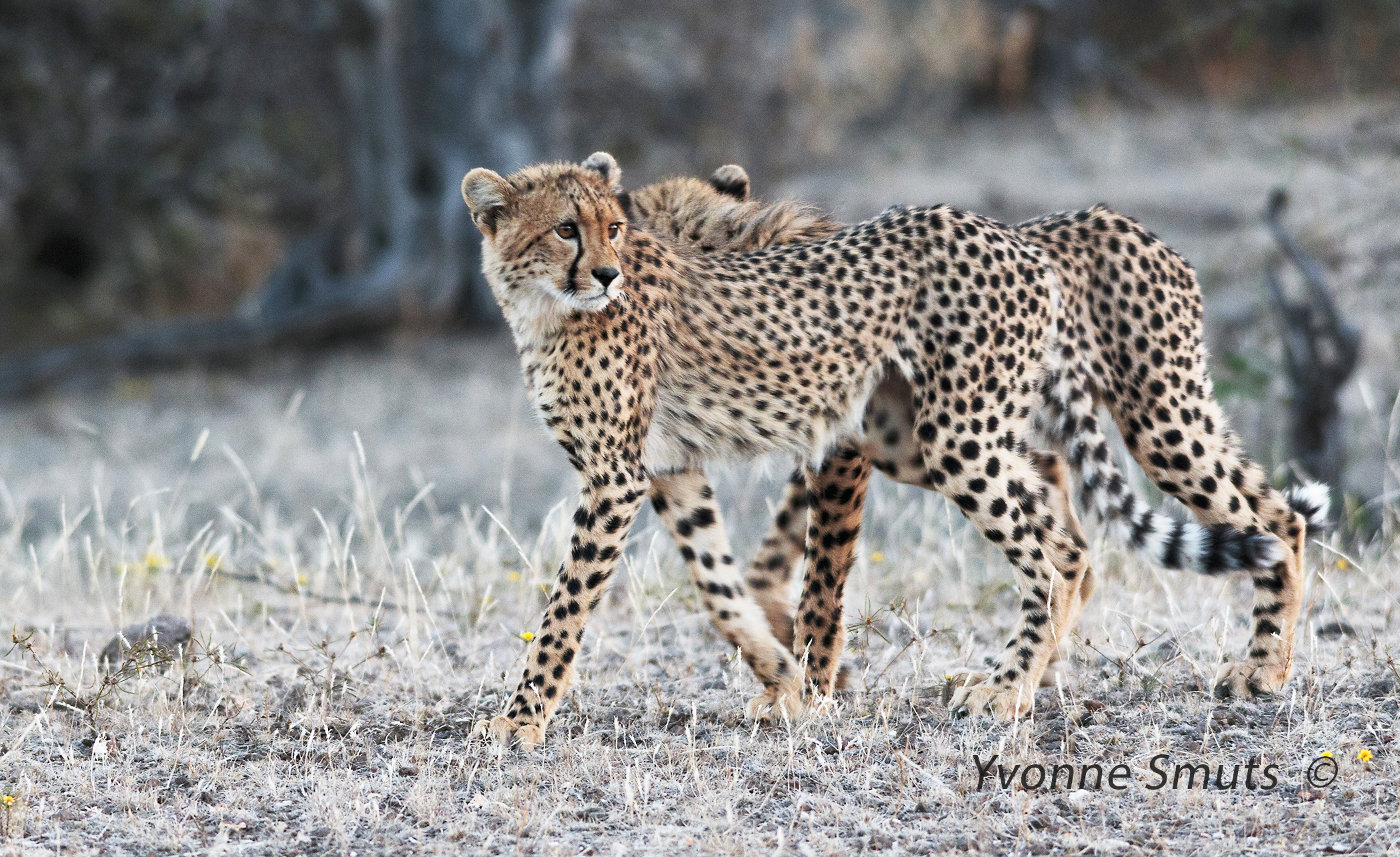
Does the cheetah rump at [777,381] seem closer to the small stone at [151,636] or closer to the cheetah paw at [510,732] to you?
the cheetah paw at [510,732]

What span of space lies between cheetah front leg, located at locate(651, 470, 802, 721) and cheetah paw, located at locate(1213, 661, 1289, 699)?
3.16 feet

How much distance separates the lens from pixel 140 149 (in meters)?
12.0

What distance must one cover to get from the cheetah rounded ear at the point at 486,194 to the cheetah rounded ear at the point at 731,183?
31.9 inches

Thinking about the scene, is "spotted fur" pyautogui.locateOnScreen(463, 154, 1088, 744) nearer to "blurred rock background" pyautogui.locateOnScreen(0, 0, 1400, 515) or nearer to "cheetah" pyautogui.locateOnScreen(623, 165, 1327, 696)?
"cheetah" pyautogui.locateOnScreen(623, 165, 1327, 696)

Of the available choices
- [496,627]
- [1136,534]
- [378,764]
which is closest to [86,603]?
[496,627]

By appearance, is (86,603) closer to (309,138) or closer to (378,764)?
(378,764)

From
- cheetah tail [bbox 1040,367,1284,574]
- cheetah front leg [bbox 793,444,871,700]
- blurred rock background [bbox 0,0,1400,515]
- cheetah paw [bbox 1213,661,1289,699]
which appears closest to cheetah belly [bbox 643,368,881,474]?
cheetah front leg [bbox 793,444,871,700]

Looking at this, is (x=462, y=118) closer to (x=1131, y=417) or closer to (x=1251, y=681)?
(x=1131, y=417)

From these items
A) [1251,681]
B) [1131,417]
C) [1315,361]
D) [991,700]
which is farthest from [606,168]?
[1315,361]

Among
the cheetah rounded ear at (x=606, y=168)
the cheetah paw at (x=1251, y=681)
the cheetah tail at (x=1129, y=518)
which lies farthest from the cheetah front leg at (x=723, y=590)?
the cheetah paw at (x=1251, y=681)

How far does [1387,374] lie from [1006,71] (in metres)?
7.34

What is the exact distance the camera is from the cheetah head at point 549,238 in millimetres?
3270

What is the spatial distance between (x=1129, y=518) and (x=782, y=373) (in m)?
0.89

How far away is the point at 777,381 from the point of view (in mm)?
3535
